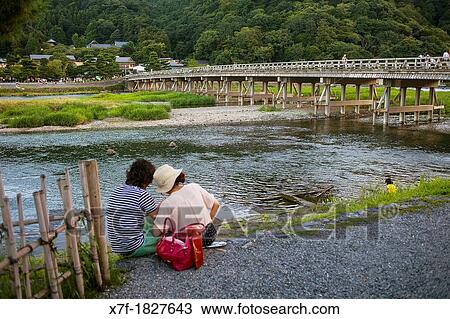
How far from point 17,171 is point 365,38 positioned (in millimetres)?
58398

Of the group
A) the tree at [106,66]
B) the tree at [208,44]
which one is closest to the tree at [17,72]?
the tree at [106,66]

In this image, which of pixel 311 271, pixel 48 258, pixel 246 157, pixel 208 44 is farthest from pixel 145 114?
pixel 208 44

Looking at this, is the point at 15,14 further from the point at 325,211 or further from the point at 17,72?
the point at 17,72

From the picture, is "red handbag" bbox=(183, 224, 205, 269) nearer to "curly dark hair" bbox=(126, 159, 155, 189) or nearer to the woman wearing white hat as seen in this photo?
the woman wearing white hat

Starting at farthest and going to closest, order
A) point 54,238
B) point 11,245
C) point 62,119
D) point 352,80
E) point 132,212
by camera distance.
A: point 352,80, point 62,119, point 132,212, point 54,238, point 11,245

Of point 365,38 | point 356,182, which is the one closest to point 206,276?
point 356,182

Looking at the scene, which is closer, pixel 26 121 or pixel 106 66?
pixel 26 121

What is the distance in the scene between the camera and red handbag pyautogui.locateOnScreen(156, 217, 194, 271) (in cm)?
531

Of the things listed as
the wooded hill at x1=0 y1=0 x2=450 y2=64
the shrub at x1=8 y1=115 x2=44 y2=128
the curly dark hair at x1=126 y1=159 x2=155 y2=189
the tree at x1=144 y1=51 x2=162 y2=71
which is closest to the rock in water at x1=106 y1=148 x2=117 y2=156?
the shrub at x1=8 y1=115 x2=44 y2=128

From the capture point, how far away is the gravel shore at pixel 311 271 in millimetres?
4742

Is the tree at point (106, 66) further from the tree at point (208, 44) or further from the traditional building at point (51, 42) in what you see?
the traditional building at point (51, 42)

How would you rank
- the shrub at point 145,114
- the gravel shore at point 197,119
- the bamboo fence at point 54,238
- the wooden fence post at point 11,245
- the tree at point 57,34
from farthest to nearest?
the tree at point 57,34 < the shrub at point 145,114 < the gravel shore at point 197,119 < the bamboo fence at point 54,238 < the wooden fence post at point 11,245

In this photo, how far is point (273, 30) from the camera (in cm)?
7375

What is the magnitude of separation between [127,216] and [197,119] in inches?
1003
